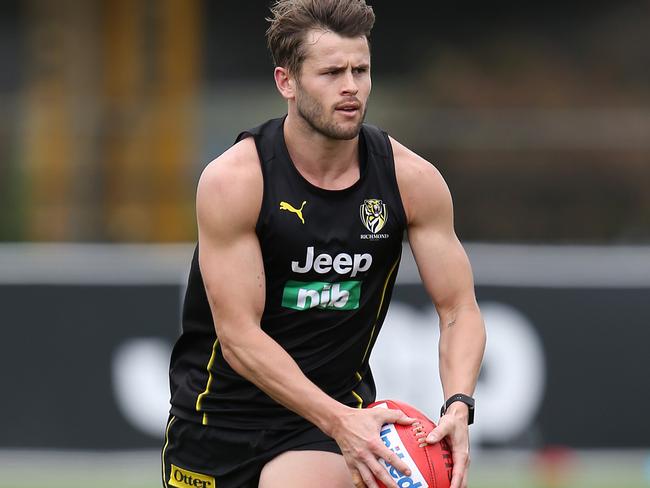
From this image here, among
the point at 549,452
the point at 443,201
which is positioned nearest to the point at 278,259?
the point at 443,201

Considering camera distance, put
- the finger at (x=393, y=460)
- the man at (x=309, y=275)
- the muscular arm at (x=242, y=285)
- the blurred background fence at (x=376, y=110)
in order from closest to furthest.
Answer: the finger at (x=393, y=460) < the muscular arm at (x=242, y=285) < the man at (x=309, y=275) < the blurred background fence at (x=376, y=110)

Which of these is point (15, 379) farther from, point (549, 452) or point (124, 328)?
point (549, 452)

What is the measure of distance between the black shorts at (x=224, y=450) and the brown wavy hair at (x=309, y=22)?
1338 millimetres

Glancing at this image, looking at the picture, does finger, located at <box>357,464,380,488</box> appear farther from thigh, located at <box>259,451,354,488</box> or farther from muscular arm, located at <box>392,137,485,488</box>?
muscular arm, located at <box>392,137,485,488</box>

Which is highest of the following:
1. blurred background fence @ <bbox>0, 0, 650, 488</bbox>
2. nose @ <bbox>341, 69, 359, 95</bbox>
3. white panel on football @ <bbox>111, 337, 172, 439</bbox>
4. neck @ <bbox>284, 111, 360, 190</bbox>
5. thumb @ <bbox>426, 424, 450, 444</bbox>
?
blurred background fence @ <bbox>0, 0, 650, 488</bbox>

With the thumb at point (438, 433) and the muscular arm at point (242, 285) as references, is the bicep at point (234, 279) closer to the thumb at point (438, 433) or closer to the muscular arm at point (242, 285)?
the muscular arm at point (242, 285)

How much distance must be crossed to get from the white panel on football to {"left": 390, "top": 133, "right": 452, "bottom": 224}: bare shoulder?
222 inches

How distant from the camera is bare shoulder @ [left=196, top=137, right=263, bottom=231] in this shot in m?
5.18

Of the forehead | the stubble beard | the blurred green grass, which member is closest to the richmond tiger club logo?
the stubble beard

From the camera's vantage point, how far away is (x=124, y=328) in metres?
10.9

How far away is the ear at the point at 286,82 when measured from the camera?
532cm

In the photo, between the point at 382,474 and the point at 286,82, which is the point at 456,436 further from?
the point at 286,82

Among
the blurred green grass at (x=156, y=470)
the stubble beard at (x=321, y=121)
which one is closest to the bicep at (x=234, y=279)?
the stubble beard at (x=321, y=121)

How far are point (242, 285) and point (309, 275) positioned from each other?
270 millimetres
